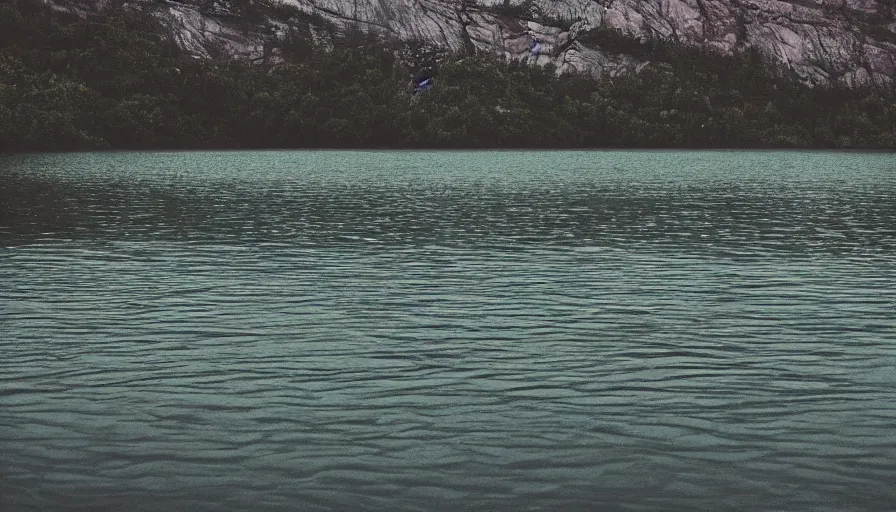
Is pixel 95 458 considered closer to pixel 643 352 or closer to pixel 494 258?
pixel 643 352

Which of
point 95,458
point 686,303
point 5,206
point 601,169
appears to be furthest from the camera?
point 601,169

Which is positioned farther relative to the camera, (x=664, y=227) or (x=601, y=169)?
(x=601, y=169)

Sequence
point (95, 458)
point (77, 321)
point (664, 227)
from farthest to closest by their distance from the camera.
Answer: point (664, 227)
point (77, 321)
point (95, 458)

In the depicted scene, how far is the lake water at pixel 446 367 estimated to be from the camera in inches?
709

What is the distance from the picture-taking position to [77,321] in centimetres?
3136

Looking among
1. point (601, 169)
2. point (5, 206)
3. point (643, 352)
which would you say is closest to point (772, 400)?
point (643, 352)

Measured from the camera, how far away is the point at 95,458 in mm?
19094

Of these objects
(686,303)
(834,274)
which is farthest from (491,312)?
(834,274)

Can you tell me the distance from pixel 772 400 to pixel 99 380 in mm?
12537

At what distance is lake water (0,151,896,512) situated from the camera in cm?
1802

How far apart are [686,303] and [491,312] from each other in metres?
5.61

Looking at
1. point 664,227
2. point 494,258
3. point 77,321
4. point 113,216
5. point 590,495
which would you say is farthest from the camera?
point 113,216

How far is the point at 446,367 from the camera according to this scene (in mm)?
25750

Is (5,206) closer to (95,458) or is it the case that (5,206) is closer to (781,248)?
(781,248)
